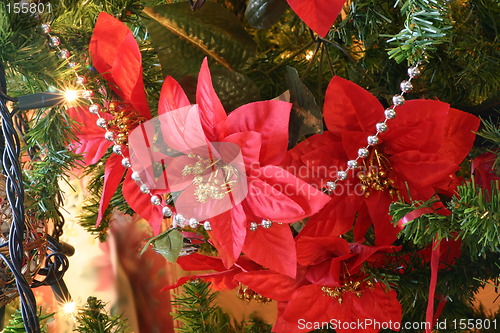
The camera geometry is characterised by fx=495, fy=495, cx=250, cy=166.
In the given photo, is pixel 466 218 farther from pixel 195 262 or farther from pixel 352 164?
pixel 195 262

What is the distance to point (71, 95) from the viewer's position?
0.94 ft

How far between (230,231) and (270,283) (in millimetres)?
68

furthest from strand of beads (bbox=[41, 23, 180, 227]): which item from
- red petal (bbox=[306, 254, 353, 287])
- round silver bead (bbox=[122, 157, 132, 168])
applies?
red petal (bbox=[306, 254, 353, 287])

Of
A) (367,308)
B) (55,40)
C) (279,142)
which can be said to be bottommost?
(367,308)

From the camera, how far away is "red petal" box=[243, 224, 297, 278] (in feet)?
0.91

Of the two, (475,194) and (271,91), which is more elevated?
(271,91)

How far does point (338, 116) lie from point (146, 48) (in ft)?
0.49

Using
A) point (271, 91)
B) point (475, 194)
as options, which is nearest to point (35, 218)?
point (271, 91)

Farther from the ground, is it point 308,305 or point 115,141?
point 115,141

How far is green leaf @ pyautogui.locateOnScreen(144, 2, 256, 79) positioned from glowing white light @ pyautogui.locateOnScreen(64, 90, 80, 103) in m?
0.05

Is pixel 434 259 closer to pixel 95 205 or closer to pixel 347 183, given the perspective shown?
pixel 347 183

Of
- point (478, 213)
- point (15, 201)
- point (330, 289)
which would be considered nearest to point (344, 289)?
point (330, 289)

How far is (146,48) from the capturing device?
1.13 ft

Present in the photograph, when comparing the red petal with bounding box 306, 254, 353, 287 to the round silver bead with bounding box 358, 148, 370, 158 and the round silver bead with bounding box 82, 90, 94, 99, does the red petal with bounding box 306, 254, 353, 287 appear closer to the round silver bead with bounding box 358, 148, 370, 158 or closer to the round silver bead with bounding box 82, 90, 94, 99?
the round silver bead with bounding box 358, 148, 370, 158
